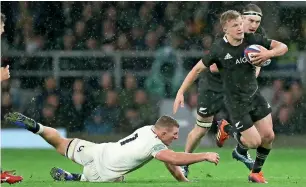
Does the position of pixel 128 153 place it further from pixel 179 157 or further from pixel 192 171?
pixel 192 171

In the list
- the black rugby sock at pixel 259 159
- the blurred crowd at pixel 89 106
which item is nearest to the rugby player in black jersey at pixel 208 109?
the black rugby sock at pixel 259 159

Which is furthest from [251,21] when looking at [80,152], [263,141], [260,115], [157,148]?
[80,152]

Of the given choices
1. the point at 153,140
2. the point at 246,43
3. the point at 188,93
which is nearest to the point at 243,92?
the point at 246,43

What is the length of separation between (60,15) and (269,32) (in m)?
3.86

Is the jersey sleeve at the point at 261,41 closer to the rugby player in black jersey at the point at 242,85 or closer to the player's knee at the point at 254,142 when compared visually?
the rugby player in black jersey at the point at 242,85

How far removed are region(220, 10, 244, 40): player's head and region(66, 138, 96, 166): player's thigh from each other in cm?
189

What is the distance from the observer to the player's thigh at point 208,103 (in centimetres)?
1280

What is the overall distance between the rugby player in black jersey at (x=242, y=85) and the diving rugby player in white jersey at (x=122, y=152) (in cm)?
77

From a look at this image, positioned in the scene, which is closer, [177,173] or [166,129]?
[166,129]

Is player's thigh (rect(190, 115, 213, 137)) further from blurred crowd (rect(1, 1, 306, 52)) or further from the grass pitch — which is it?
blurred crowd (rect(1, 1, 306, 52))

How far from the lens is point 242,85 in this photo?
11312 millimetres

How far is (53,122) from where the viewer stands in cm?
1831

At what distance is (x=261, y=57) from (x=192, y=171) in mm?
2916

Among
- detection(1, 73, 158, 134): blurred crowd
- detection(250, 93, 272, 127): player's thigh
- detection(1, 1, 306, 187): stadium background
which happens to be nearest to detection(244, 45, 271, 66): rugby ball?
detection(250, 93, 272, 127): player's thigh
